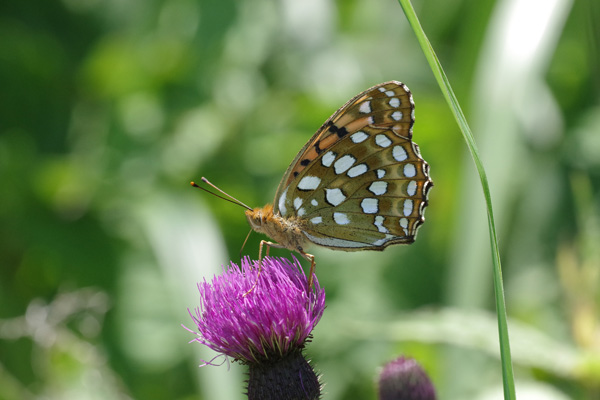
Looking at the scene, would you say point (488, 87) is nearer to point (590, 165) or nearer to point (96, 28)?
point (590, 165)

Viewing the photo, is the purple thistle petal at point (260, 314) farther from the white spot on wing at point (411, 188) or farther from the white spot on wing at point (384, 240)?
the white spot on wing at point (411, 188)

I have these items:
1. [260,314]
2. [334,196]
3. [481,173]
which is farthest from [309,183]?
[481,173]

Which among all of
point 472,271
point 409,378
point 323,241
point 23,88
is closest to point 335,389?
point 472,271

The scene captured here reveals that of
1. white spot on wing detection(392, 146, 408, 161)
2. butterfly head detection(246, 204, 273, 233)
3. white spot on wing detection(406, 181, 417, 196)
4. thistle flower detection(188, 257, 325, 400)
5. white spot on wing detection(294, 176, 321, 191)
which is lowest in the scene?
thistle flower detection(188, 257, 325, 400)

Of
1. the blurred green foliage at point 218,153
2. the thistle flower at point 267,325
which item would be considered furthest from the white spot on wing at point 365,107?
the blurred green foliage at point 218,153

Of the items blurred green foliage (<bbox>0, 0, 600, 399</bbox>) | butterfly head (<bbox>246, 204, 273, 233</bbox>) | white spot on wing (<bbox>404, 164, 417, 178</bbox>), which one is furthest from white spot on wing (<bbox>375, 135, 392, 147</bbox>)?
blurred green foliage (<bbox>0, 0, 600, 399</bbox>)

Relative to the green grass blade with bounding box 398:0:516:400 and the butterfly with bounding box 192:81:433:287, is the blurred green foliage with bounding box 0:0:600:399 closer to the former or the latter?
the butterfly with bounding box 192:81:433:287
